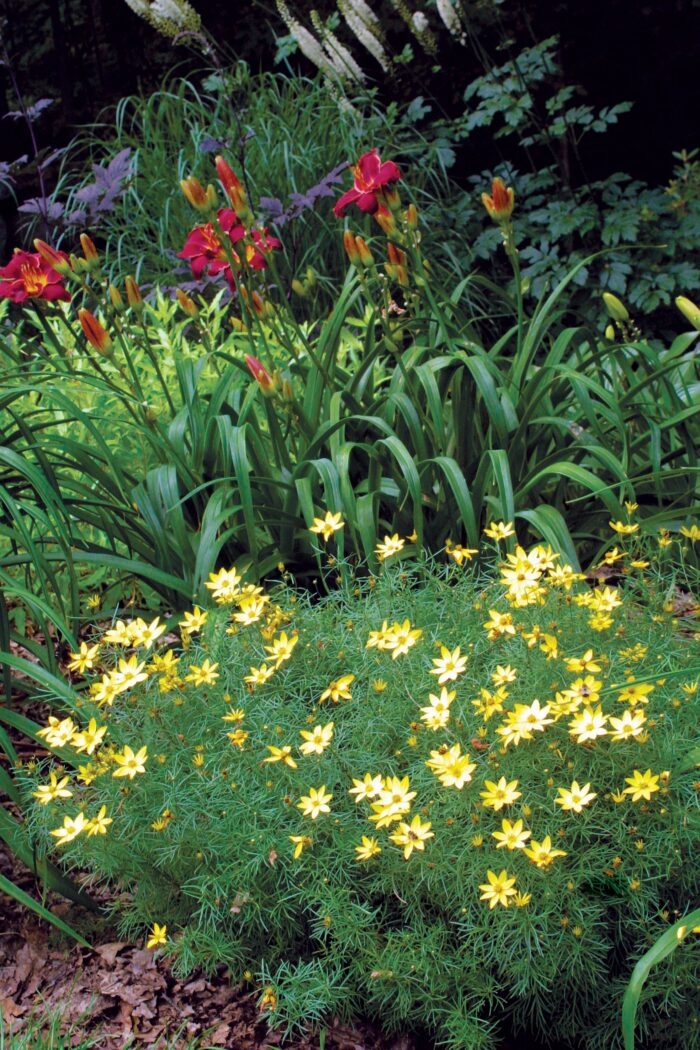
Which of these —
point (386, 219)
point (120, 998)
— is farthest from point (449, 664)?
point (386, 219)

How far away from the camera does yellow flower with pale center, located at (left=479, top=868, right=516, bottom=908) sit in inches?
60.6

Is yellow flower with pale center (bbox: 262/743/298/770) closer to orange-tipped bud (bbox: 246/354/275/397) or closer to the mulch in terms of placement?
the mulch

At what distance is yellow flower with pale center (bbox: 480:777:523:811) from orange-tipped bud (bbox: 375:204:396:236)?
147cm

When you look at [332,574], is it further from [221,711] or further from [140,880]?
[140,880]

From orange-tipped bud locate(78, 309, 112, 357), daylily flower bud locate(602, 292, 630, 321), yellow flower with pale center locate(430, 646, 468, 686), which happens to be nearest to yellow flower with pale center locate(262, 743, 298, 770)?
yellow flower with pale center locate(430, 646, 468, 686)

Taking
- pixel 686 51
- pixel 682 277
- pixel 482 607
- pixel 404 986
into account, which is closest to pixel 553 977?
pixel 404 986

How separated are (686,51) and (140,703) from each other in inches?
226

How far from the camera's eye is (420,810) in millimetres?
1720

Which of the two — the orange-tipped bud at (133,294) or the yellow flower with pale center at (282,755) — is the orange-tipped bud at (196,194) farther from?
the yellow flower with pale center at (282,755)

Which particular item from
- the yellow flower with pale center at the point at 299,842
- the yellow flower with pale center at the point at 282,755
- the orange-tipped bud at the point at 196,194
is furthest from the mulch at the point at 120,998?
the orange-tipped bud at the point at 196,194

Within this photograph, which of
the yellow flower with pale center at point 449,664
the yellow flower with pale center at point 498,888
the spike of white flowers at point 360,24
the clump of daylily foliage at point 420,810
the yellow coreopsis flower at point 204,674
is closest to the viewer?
the yellow flower with pale center at point 498,888

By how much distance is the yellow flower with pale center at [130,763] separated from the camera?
5.82 ft

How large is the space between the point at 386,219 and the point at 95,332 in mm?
751

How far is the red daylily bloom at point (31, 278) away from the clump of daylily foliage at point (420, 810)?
1135 mm
